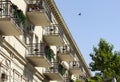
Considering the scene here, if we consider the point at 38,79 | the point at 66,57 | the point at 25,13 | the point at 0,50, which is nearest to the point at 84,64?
the point at 66,57

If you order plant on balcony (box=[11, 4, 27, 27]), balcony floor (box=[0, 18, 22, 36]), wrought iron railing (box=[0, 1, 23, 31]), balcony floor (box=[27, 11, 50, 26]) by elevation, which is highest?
balcony floor (box=[27, 11, 50, 26])

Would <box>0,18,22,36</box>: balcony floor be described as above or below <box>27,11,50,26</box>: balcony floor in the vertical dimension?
below

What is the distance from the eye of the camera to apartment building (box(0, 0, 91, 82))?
1125 inches

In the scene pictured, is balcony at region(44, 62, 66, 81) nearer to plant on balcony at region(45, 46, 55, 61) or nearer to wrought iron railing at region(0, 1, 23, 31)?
plant on balcony at region(45, 46, 55, 61)

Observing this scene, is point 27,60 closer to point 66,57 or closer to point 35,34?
point 35,34

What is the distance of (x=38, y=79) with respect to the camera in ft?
122

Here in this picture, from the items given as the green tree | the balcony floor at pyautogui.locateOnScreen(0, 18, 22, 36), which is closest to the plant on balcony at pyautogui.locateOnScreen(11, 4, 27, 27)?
the balcony floor at pyautogui.locateOnScreen(0, 18, 22, 36)

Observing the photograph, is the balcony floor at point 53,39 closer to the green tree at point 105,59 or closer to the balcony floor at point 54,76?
the balcony floor at point 54,76

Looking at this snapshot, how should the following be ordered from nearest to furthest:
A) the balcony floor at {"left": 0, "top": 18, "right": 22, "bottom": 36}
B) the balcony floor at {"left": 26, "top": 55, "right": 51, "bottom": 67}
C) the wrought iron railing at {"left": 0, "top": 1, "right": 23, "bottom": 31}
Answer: the balcony floor at {"left": 0, "top": 18, "right": 22, "bottom": 36} < the wrought iron railing at {"left": 0, "top": 1, "right": 23, "bottom": 31} < the balcony floor at {"left": 26, "top": 55, "right": 51, "bottom": 67}

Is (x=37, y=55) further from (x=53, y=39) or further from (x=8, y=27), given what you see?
(x=8, y=27)

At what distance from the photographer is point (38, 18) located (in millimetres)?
34250

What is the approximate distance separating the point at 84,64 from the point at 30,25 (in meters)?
26.5

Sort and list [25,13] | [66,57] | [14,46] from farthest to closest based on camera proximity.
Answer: [66,57]
[25,13]
[14,46]

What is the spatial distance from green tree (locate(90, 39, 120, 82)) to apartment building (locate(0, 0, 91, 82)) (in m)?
2.42
